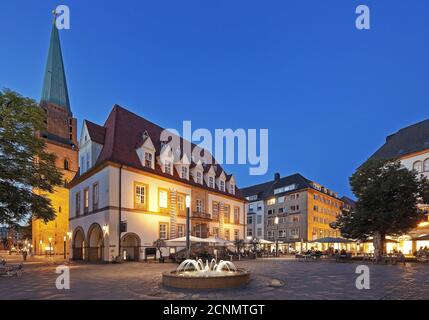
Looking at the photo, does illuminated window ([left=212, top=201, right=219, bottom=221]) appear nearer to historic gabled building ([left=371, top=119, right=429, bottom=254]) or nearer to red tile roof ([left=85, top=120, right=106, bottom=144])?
red tile roof ([left=85, top=120, right=106, bottom=144])

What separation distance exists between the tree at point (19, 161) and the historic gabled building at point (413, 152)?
41.7 m

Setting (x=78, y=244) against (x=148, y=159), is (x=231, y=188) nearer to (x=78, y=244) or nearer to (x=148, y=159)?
(x=148, y=159)

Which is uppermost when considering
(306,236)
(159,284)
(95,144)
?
(95,144)

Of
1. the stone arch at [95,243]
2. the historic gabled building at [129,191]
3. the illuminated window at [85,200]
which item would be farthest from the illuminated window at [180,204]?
the illuminated window at [85,200]

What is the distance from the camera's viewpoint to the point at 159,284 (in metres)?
15.4

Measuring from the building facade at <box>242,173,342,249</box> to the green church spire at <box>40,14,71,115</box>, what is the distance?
49.2 m

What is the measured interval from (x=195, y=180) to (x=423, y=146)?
112 feet

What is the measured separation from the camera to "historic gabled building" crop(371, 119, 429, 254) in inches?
1884

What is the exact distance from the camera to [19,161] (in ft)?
87.7

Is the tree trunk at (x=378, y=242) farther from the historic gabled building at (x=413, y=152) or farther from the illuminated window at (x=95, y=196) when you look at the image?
the illuminated window at (x=95, y=196)

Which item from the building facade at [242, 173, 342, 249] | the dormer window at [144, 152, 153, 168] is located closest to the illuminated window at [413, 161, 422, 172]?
the building facade at [242, 173, 342, 249]

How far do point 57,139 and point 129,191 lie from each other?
137ft
